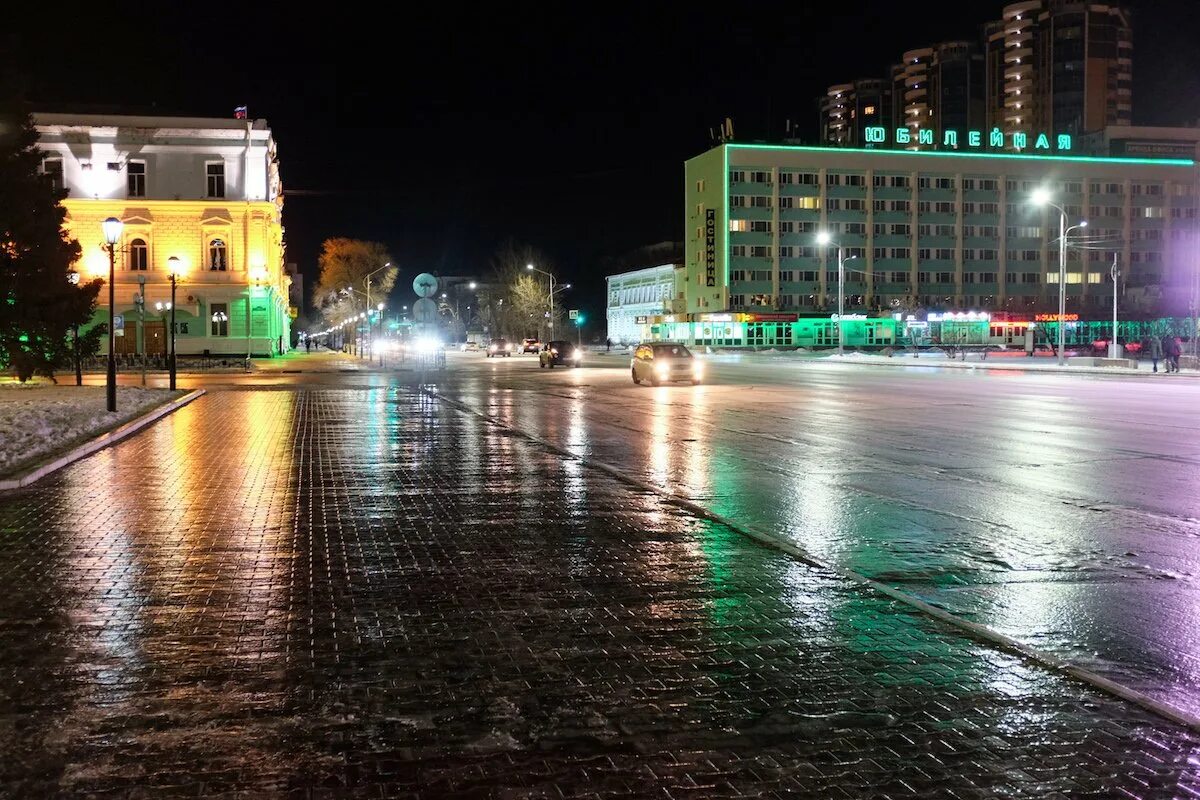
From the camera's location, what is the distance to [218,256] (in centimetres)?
6788

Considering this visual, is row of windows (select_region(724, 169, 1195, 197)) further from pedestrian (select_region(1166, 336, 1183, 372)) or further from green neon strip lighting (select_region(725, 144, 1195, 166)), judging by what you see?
pedestrian (select_region(1166, 336, 1183, 372))

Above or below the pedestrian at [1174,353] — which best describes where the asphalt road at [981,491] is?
below

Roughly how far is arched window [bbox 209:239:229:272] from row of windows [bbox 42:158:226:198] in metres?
3.04

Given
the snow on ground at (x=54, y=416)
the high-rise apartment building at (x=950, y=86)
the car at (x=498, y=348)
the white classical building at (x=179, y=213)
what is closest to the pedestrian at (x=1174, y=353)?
the snow on ground at (x=54, y=416)

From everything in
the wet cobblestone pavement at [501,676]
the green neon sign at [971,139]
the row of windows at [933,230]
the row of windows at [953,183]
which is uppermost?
the green neon sign at [971,139]

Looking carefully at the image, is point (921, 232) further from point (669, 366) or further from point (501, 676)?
point (501, 676)

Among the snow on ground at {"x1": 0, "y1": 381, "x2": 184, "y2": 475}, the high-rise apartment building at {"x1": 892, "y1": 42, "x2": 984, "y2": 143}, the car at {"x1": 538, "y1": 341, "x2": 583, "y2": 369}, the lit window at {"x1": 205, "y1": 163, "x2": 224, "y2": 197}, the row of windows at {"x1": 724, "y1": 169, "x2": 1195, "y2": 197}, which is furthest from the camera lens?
the high-rise apartment building at {"x1": 892, "y1": 42, "x2": 984, "y2": 143}

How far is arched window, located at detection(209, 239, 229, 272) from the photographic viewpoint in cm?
6762

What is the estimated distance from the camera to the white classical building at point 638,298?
118 m

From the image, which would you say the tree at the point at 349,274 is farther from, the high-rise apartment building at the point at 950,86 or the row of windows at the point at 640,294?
the high-rise apartment building at the point at 950,86

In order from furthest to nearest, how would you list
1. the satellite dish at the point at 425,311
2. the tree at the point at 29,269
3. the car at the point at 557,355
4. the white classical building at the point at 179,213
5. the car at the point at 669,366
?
the white classical building at the point at 179,213 → the car at the point at 557,355 → the car at the point at 669,366 → the satellite dish at the point at 425,311 → the tree at the point at 29,269

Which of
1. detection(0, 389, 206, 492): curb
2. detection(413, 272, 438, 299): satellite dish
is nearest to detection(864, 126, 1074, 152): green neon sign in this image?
detection(413, 272, 438, 299): satellite dish

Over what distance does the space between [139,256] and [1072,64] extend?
14315 cm

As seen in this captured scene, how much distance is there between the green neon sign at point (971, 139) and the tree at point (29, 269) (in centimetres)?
9207
